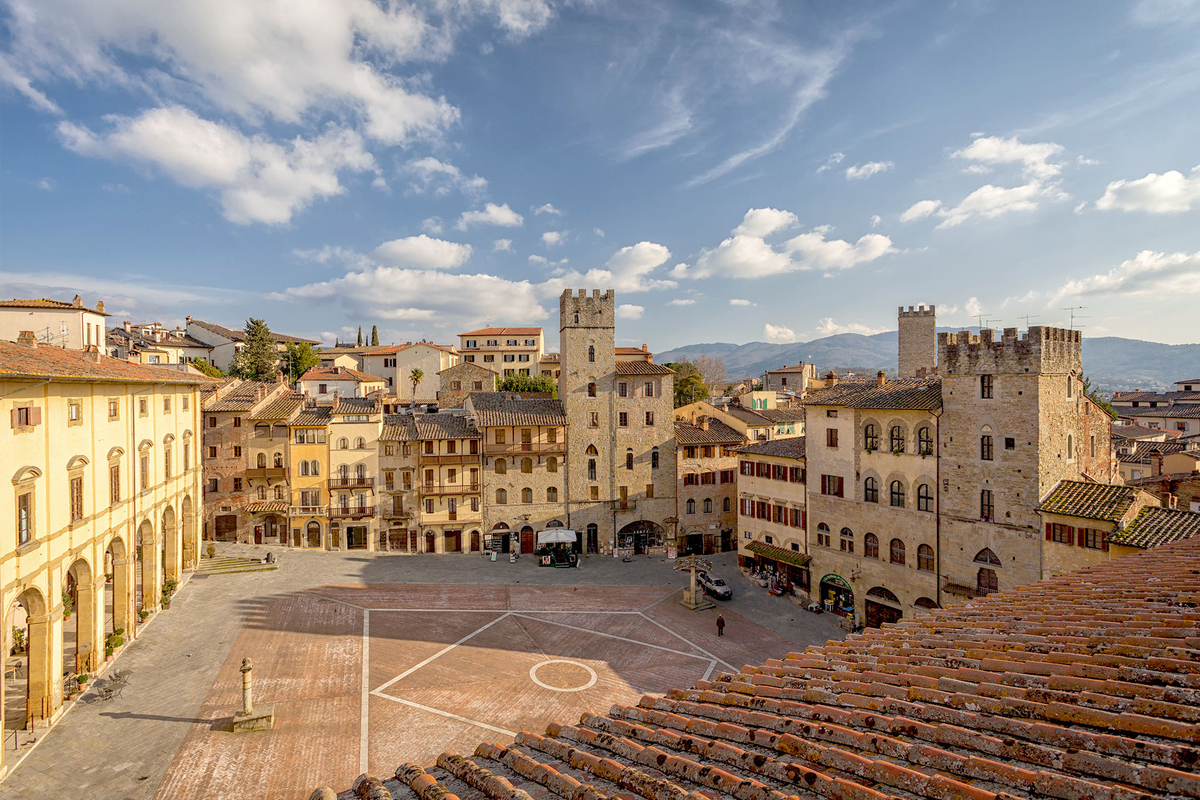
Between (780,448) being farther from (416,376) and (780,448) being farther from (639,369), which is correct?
(416,376)

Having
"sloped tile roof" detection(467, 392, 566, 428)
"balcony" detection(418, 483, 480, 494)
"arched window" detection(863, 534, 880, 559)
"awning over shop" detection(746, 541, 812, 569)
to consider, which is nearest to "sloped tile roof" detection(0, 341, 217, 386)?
"balcony" detection(418, 483, 480, 494)

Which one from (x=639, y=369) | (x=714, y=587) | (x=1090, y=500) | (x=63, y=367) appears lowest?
(x=714, y=587)

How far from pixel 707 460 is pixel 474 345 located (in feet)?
187

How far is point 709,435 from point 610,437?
8587 millimetres

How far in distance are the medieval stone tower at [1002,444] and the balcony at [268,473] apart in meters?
45.7

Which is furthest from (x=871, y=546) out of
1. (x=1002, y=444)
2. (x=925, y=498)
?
(x=1002, y=444)

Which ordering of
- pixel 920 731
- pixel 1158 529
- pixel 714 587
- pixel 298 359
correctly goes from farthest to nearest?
1. pixel 298 359
2. pixel 714 587
3. pixel 1158 529
4. pixel 920 731

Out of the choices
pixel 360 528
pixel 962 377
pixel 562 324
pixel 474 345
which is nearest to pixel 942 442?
pixel 962 377

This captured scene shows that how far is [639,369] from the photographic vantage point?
51.7 metres

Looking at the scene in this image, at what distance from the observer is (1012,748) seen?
5031 mm

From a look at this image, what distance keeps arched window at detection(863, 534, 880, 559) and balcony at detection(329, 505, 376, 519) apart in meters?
36.2

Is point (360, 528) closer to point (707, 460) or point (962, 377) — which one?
point (707, 460)

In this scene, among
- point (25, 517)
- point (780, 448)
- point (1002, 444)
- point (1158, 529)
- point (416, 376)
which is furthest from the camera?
point (416, 376)

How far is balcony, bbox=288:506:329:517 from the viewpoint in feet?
157
